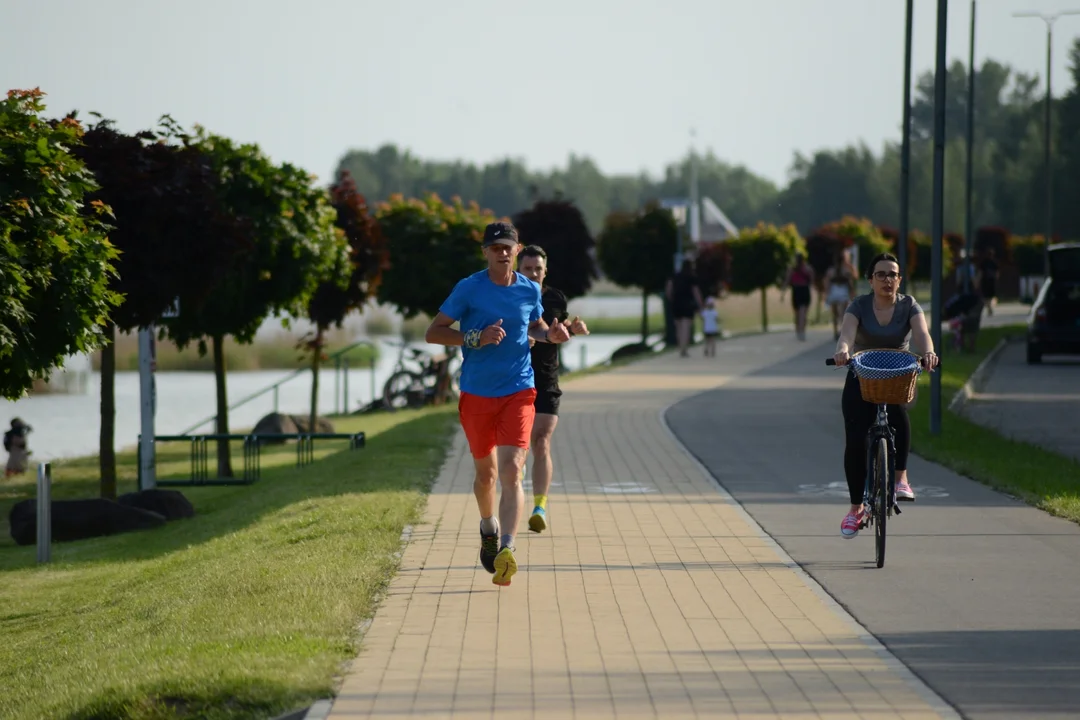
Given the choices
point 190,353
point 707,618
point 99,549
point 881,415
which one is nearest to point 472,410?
point 707,618

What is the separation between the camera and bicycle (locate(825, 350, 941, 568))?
952 cm

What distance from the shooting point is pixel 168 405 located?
41.3m

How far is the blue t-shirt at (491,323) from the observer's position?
8.70 m

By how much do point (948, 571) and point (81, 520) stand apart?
356 inches

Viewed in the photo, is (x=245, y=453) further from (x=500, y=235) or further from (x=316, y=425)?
(x=500, y=235)

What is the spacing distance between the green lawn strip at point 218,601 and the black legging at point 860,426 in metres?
2.69

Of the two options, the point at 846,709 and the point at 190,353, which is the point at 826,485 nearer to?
the point at 846,709

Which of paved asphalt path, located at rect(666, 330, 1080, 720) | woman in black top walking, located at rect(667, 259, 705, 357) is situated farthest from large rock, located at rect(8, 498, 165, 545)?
woman in black top walking, located at rect(667, 259, 705, 357)

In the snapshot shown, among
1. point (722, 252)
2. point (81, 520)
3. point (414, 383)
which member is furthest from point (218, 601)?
point (722, 252)

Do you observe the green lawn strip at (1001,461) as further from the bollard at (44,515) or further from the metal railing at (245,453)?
the bollard at (44,515)

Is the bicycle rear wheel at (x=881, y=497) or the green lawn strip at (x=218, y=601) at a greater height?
the bicycle rear wheel at (x=881, y=497)

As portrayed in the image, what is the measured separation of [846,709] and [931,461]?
9.67 meters

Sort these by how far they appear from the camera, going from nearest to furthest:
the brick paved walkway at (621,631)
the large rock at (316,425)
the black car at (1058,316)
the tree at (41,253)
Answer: the brick paved walkway at (621,631), the tree at (41,253), the large rock at (316,425), the black car at (1058,316)

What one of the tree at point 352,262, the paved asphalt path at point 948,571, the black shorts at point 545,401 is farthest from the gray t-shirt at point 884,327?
the tree at point 352,262
